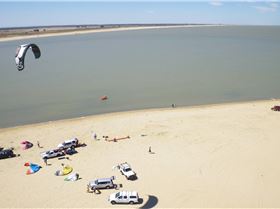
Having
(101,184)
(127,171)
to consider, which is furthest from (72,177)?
(127,171)

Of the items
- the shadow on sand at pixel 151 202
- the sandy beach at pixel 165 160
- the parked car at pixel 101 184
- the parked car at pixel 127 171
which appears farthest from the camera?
the parked car at pixel 127 171

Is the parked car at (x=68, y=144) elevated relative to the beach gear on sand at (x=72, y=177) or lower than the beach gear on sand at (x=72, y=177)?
lower

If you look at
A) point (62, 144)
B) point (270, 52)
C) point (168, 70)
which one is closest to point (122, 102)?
point (62, 144)

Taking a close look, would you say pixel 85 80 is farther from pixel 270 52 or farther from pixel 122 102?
pixel 270 52

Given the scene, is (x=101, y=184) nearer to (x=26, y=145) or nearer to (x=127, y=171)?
(x=127, y=171)

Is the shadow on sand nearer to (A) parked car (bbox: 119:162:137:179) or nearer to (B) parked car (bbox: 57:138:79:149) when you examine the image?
(A) parked car (bbox: 119:162:137:179)

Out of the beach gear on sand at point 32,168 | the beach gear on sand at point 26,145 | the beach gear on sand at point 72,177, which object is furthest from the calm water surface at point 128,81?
the beach gear on sand at point 72,177

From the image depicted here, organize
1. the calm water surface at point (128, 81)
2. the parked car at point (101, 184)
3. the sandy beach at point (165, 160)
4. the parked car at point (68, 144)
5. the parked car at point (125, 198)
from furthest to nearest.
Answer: the calm water surface at point (128, 81), the parked car at point (68, 144), the parked car at point (101, 184), the sandy beach at point (165, 160), the parked car at point (125, 198)

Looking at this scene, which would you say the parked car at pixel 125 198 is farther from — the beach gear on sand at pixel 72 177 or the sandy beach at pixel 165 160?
the beach gear on sand at pixel 72 177

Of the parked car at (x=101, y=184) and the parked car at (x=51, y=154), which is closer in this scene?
the parked car at (x=101, y=184)
